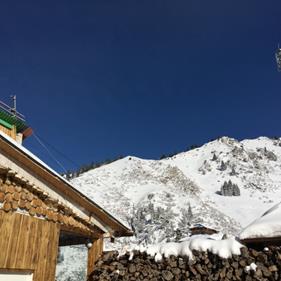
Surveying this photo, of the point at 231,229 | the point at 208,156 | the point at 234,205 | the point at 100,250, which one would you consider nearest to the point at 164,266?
the point at 100,250

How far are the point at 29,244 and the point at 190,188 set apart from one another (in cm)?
6577

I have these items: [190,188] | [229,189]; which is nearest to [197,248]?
[190,188]

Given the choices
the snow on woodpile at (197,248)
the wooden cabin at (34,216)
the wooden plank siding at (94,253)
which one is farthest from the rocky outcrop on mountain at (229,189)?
the snow on woodpile at (197,248)

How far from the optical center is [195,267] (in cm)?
889

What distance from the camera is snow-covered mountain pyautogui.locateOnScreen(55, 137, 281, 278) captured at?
1923 inches

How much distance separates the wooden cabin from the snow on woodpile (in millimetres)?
1816

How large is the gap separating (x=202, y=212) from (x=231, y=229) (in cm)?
460

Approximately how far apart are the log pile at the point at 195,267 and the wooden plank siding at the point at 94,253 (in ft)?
0.61

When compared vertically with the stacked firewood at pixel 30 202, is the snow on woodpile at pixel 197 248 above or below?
below

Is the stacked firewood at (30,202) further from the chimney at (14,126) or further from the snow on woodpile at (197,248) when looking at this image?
the chimney at (14,126)

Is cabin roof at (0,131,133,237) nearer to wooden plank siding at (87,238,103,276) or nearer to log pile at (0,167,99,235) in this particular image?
log pile at (0,167,99,235)

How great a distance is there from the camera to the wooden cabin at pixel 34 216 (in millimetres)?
8117

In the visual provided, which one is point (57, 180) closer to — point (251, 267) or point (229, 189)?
point (251, 267)

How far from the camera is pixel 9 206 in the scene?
322 inches
